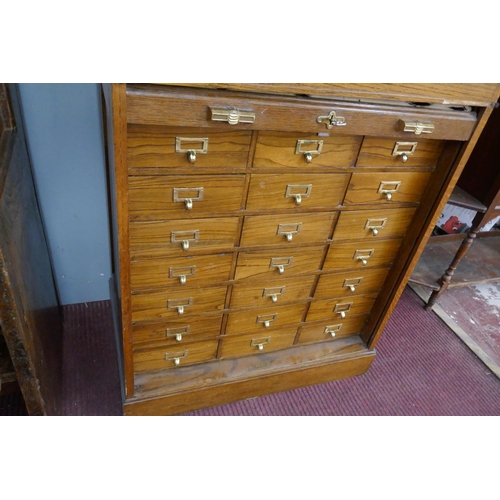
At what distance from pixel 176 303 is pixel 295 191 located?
0.46 m

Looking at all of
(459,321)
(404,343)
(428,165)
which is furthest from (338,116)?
(459,321)

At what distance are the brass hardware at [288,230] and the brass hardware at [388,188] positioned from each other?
25 centimetres

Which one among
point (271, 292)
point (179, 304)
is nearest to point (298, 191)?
point (271, 292)

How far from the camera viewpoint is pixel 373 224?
1.22 meters

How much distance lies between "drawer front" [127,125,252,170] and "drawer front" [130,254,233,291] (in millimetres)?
264

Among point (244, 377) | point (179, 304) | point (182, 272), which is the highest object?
point (182, 272)

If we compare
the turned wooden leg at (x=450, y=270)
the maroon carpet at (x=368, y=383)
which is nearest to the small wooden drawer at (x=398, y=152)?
the turned wooden leg at (x=450, y=270)

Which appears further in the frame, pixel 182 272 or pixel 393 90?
pixel 182 272

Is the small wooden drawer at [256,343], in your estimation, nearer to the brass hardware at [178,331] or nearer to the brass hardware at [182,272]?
the brass hardware at [178,331]

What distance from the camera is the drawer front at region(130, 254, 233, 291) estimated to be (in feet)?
3.47

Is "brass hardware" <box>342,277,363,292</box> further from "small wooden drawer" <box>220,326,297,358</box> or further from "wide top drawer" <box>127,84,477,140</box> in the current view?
"wide top drawer" <box>127,84,477,140</box>

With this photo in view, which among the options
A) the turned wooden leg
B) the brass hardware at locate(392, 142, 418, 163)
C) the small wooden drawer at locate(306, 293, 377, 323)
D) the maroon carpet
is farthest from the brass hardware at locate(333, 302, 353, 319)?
the turned wooden leg

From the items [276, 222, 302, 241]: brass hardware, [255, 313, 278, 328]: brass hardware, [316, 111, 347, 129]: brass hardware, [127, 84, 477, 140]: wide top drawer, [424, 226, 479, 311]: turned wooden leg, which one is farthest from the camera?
[424, 226, 479, 311]: turned wooden leg

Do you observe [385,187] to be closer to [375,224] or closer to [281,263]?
[375,224]
